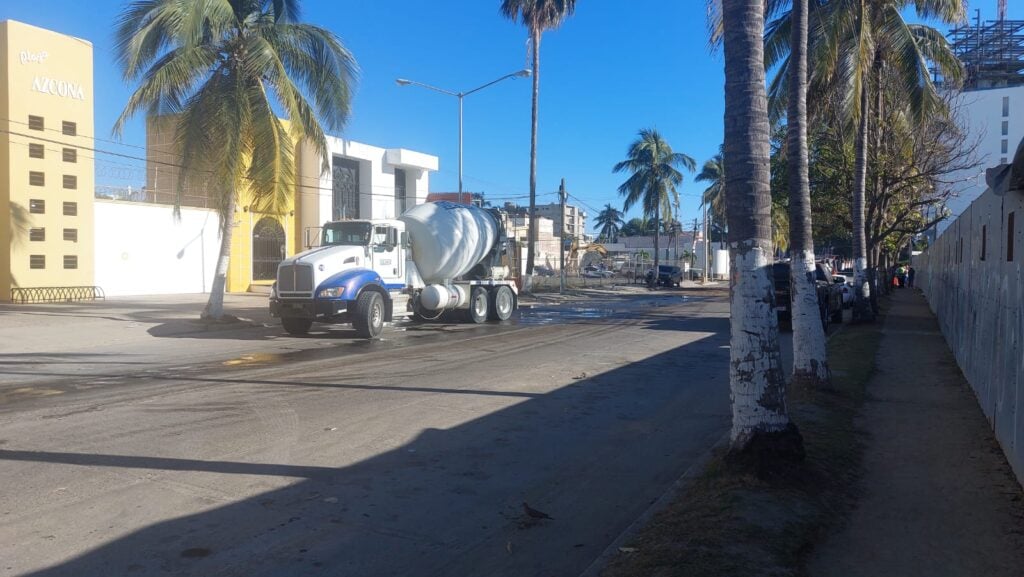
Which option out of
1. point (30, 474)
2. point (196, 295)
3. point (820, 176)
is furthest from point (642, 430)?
point (196, 295)

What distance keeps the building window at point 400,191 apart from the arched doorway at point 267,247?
6.98 meters

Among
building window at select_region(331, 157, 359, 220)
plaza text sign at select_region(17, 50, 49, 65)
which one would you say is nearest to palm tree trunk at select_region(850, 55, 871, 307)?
building window at select_region(331, 157, 359, 220)

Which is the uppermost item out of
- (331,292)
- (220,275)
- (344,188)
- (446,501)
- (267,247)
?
(344,188)

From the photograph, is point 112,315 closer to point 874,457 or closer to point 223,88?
point 223,88

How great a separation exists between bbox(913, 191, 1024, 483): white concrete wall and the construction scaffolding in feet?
193

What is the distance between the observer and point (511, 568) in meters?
4.78

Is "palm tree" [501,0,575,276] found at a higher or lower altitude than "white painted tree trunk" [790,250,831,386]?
higher

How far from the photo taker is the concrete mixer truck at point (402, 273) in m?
17.5

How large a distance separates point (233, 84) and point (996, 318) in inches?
702

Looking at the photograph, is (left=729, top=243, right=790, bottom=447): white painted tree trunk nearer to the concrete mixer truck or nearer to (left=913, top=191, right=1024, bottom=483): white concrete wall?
(left=913, top=191, right=1024, bottom=483): white concrete wall

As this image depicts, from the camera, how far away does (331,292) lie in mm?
17375

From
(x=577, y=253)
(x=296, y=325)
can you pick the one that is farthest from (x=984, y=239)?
(x=577, y=253)

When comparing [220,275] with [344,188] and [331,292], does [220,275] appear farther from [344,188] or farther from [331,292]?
[344,188]

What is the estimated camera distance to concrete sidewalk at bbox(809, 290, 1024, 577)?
4672 mm
